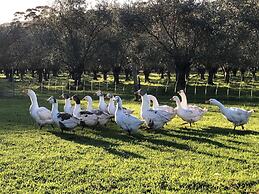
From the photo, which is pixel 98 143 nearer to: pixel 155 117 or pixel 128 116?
pixel 128 116

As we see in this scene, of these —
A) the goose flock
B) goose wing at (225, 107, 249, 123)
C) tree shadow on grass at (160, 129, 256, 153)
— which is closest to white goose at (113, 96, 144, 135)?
the goose flock

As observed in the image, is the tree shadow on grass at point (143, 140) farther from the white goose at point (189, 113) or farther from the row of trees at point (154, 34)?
the row of trees at point (154, 34)

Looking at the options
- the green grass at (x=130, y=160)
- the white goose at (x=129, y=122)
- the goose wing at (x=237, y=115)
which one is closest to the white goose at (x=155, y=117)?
the green grass at (x=130, y=160)

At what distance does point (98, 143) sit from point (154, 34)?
90.5 ft

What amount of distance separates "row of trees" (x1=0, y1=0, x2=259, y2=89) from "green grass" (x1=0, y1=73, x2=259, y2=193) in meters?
17.6

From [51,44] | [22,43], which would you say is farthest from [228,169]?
[22,43]

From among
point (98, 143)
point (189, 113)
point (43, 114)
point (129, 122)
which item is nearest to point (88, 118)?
point (43, 114)

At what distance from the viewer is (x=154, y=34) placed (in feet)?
131

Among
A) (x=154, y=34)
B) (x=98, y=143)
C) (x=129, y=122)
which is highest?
(x=154, y=34)

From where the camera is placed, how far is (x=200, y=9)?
37.6 m

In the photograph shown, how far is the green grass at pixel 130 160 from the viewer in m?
8.80

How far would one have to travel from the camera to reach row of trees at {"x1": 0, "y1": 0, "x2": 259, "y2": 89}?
1444 inches

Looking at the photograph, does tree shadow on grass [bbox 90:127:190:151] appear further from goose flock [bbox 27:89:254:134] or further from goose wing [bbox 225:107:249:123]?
goose wing [bbox 225:107:249:123]

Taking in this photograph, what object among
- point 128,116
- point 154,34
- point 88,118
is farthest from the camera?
point 154,34
